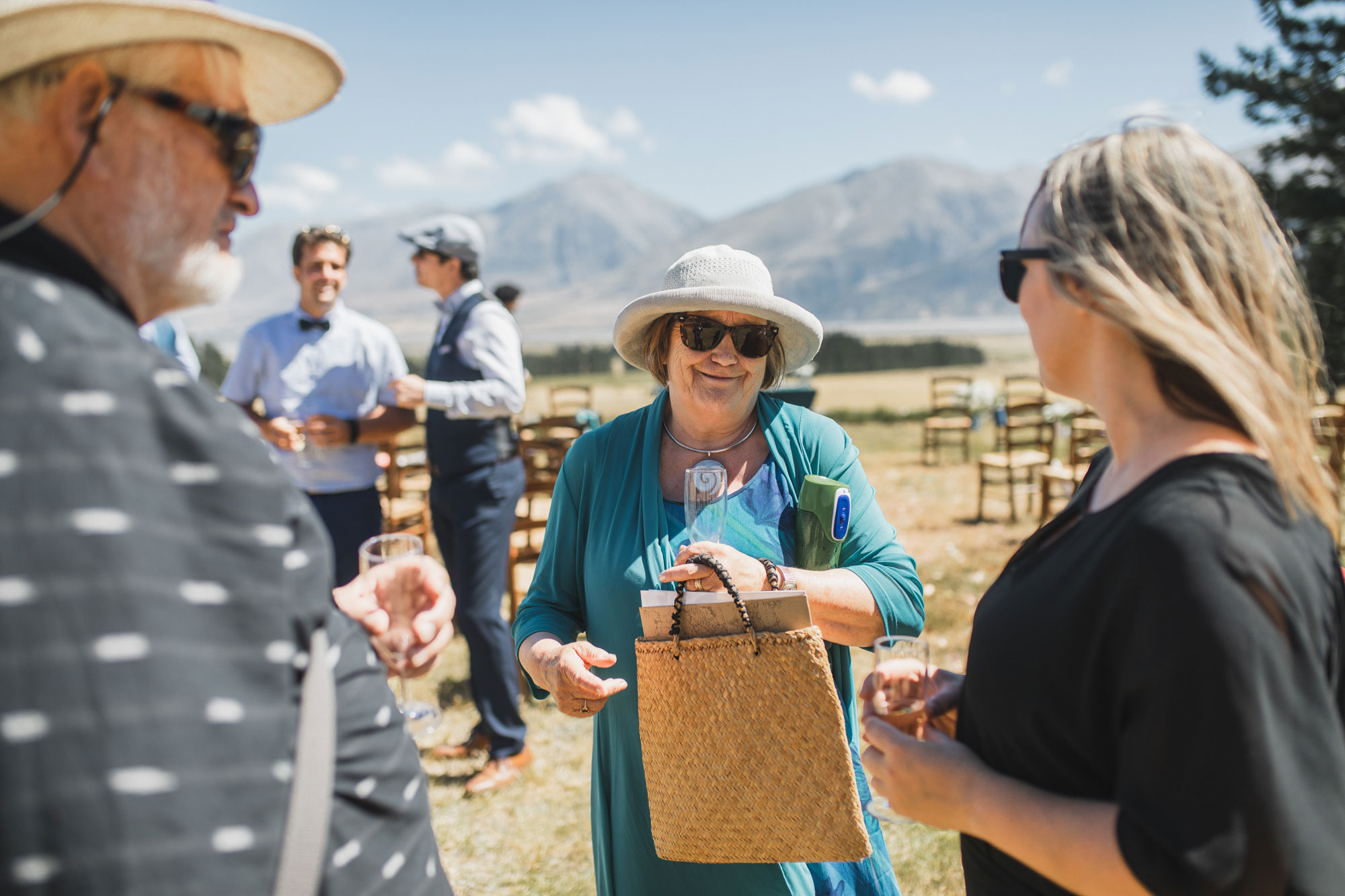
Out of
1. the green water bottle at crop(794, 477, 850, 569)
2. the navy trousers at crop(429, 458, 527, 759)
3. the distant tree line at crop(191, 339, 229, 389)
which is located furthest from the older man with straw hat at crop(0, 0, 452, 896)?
the distant tree line at crop(191, 339, 229, 389)

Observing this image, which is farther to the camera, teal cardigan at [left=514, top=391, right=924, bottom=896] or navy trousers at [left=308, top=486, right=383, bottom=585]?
navy trousers at [left=308, top=486, right=383, bottom=585]

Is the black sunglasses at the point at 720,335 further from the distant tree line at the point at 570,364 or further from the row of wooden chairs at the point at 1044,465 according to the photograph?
the distant tree line at the point at 570,364

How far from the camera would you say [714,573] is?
1903 millimetres

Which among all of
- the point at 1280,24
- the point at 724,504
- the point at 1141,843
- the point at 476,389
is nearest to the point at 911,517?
the point at 476,389

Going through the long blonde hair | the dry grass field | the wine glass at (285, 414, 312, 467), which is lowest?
the dry grass field

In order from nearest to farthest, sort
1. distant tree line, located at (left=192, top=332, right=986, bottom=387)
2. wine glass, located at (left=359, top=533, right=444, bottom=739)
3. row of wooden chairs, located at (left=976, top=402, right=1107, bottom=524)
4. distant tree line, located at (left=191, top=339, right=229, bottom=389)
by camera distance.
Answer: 1. wine glass, located at (left=359, top=533, right=444, bottom=739)
2. row of wooden chairs, located at (left=976, top=402, right=1107, bottom=524)
3. distant tree line, located at (left=191, top=339, right=229, bottom=389)
4. distant tree line, located at (left=192, top=332, right=986, bottom=387)

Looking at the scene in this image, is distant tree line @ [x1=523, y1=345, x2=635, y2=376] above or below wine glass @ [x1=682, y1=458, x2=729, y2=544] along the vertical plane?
above

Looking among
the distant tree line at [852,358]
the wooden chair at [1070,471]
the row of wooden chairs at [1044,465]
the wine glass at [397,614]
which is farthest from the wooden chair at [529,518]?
the distant tree line at [852,358]

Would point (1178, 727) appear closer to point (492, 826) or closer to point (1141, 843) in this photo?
point (1141, 843)

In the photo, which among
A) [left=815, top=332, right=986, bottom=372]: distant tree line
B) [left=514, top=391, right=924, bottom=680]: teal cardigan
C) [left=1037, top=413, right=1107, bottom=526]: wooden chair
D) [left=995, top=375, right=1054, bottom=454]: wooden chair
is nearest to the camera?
[left=514, top=391, right=924, bottom=680]: teal cardigan

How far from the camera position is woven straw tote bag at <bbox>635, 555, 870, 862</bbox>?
1.79 meters

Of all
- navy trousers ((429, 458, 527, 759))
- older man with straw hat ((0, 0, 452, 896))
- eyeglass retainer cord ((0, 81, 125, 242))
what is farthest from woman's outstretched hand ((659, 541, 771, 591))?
navy trousers ((429, 458, 527, 759))

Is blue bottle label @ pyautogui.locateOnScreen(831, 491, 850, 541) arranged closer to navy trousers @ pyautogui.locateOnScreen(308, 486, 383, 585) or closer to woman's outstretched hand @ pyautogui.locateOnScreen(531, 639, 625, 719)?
woman's outstretched hand @ pyautogui.locateOnScreen(531, 639, 625, 719)

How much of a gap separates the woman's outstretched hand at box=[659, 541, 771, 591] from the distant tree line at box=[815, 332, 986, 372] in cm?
4533
